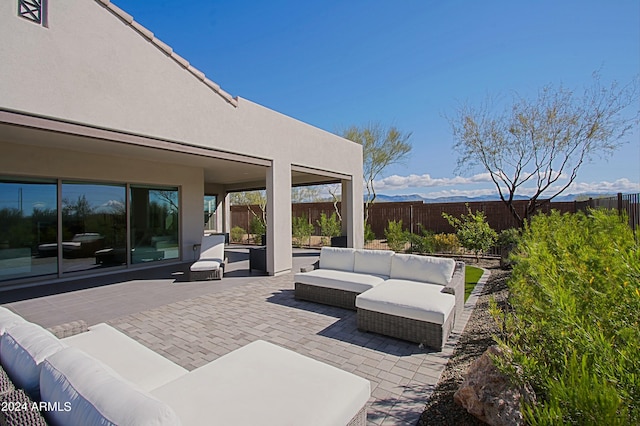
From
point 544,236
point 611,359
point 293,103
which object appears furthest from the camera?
point 293,103

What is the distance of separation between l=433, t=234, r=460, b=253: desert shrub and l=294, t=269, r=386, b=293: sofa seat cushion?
6543mm

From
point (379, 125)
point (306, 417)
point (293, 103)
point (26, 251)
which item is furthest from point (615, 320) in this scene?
point (379, 125)

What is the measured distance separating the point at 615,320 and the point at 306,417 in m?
1.88

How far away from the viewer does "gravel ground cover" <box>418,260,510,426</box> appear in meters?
2.68

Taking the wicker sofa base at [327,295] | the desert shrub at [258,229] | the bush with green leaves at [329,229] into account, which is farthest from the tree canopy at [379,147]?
the wicker sofa base at [327,295]

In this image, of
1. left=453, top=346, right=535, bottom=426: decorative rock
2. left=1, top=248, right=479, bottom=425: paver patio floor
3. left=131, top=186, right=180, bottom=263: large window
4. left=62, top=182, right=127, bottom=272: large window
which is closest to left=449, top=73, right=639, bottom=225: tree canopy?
left=1, top=248, right=479, bottom=425: paver patio floor

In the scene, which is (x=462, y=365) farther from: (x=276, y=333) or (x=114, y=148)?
(x=114, y=148)

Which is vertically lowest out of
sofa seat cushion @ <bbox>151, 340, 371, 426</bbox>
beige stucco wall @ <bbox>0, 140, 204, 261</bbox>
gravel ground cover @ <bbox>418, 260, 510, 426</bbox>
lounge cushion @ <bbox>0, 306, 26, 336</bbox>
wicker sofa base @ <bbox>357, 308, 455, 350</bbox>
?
gravel ground cover @ <bbox>418, 260, 510, 426</bbox>

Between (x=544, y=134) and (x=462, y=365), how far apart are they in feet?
32.8

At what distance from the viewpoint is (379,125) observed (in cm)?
1803

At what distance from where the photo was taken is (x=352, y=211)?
12.7m

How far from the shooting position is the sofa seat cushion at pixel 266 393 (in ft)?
6.21

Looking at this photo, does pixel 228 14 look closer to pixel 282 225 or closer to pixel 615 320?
pixel 282 225

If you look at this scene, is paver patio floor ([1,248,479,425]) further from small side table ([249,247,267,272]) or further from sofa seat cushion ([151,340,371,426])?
small side table ([249,247,267,272])
